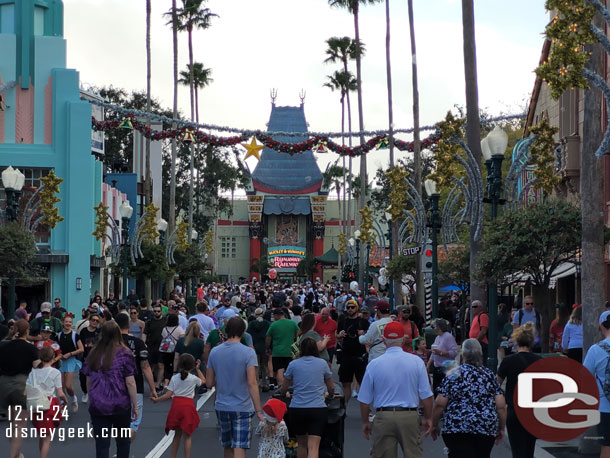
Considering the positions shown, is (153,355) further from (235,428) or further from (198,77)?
(198,77)

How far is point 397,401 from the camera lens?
29.1 ft

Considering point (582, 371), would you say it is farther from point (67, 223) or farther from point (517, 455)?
point (67, 223)

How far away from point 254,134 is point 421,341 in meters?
→ 22.3

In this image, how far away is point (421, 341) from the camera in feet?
52.1

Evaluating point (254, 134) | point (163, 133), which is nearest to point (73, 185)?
point (163, 133)

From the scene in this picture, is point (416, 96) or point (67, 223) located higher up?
point (416, 96)

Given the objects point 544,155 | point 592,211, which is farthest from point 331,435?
point 544,155

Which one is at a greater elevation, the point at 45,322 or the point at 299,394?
the point at 45,322

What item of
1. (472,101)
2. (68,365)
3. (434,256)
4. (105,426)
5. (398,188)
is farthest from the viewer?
(398,188)

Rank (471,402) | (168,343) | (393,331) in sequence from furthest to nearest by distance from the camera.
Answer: (168,343) → (393,331) → (471,402)

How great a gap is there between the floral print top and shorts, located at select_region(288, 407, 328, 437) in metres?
1.84

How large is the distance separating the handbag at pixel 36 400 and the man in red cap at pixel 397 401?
407 cm

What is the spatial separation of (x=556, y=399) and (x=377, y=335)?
14.2ft

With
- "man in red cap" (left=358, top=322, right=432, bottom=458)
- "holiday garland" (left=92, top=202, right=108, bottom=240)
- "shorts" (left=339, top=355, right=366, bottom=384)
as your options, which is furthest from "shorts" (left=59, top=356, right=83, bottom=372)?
"holiday garland" (left=92, top=202, right=108, bottom=240)
